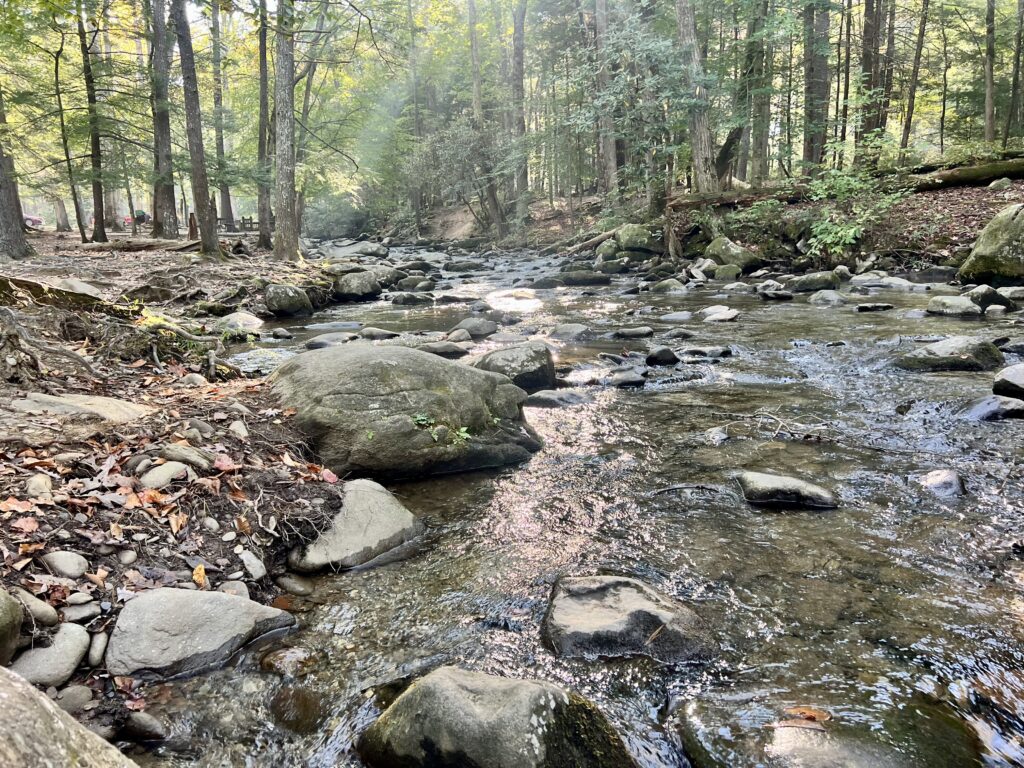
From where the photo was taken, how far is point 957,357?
19.1 feet

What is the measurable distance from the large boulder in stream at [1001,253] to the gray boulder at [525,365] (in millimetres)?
8755

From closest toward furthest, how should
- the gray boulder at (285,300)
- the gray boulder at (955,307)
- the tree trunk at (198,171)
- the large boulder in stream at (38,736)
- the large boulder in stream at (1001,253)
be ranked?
the large boulder in stream at (38,736)
the gray boulder at (955,307)
the large boulder in stream at (1001,253)
the gray boulder at (285,300)
the tree trunk at (198,171)

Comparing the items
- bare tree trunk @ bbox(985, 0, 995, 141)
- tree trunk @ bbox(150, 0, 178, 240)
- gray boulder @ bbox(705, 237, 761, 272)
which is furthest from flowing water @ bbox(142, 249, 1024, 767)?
bare tree trunk @ bbox(985, 0, 995, 141)

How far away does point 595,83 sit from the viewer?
19578mm

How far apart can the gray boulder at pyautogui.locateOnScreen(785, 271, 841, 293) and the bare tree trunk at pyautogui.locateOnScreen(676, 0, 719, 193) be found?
4668mm

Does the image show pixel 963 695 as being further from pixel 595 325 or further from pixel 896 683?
pixel 595 325

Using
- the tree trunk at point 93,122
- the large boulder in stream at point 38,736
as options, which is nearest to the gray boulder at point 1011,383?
the large boulder in stream at point 38,736

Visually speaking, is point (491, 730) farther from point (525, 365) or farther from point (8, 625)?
point (525, 365)

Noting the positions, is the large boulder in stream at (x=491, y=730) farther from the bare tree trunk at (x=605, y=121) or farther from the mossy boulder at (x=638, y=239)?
the bare tree trunk at (x=605, y=121)

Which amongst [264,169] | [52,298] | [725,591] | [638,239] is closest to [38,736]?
[725,591]

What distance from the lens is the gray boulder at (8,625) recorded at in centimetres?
191

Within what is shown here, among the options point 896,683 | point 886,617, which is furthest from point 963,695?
point 886,617

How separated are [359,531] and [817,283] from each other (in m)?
11.3

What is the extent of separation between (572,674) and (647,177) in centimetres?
1587
